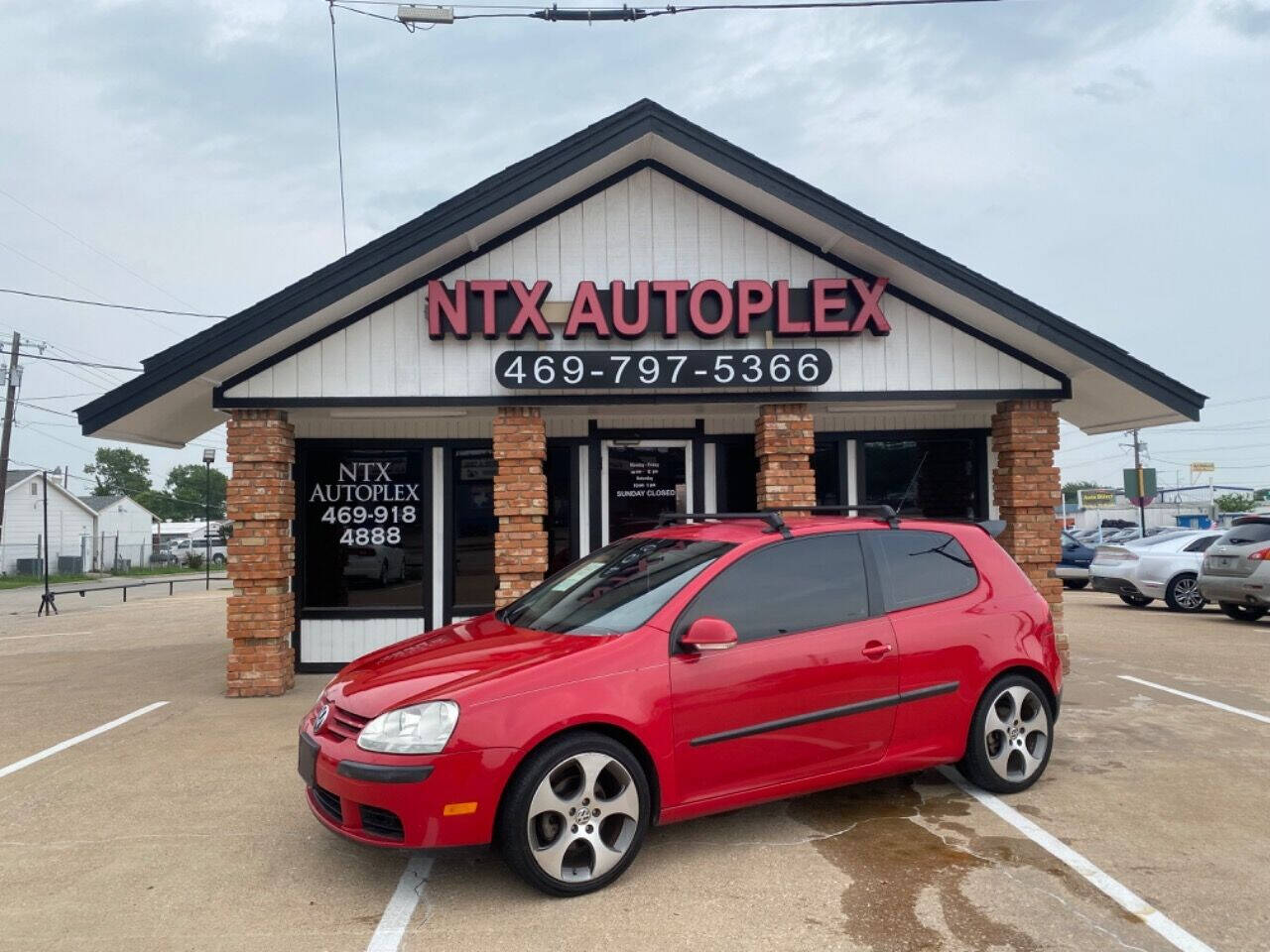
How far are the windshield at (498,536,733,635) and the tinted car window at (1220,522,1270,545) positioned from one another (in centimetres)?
1210

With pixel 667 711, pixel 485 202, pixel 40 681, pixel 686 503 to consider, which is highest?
pixel 485 202

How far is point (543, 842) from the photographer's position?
3.75 meters

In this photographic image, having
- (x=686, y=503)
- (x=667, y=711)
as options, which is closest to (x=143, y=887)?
(x=667, y=711)

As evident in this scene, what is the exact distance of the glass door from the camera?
33.0 ft

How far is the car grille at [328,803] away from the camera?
12.6ft

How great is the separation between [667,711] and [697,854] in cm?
83

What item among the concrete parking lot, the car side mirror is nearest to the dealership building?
the concrete parking lot

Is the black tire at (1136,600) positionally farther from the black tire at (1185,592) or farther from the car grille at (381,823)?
the car grille at (381,823)

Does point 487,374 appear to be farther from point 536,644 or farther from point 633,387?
point 536,644

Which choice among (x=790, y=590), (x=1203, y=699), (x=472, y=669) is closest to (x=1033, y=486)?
(x=1203, y=699)

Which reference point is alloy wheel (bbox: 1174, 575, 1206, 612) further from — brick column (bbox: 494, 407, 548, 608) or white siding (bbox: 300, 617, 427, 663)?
white siding (bbox: 300, 617, 427, 663)

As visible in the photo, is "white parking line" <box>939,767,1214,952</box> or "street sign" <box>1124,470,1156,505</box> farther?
"street sign" <box>1124,470,1156,505</box>

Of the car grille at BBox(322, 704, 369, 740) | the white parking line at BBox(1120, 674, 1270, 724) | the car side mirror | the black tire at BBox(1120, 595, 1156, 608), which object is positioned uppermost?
the car side mirror

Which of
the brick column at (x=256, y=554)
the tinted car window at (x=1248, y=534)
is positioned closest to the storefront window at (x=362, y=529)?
the brick column at (x=256, y=554)
